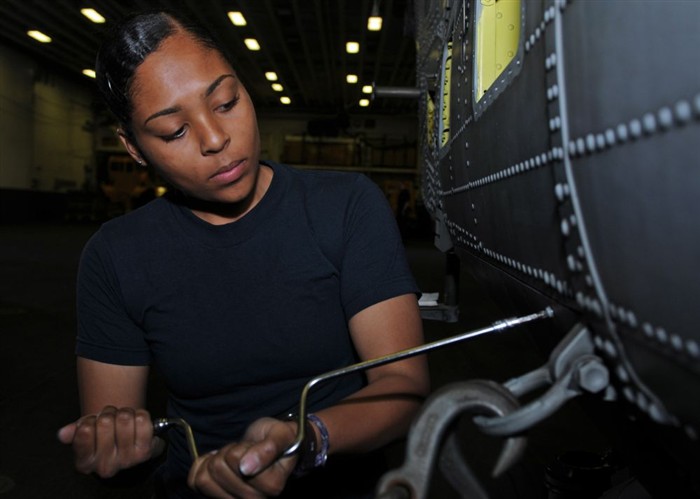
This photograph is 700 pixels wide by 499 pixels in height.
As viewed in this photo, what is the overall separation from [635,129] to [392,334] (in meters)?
0.82

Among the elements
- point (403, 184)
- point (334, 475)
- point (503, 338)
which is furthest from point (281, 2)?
point (334, 475)

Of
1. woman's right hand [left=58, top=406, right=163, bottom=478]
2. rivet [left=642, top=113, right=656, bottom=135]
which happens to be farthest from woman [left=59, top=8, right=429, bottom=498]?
rivet [left=642, top=113, right=656, bottom=135]

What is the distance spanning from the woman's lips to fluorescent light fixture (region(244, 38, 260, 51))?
41.4ft

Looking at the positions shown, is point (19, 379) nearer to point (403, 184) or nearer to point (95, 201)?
point (403, 184)

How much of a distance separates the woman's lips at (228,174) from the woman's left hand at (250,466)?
0.60 meters

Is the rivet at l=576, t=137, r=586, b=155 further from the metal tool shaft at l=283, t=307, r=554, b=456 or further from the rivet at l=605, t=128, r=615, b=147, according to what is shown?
the metal tool shaft at l=283, t=307, r=554, b=456

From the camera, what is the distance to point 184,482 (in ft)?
4.99

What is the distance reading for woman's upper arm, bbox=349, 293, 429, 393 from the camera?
52.2 inches

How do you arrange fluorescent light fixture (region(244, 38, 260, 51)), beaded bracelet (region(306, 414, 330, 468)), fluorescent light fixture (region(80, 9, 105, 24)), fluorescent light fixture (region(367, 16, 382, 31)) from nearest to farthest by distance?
beaded bracelet (region(306, 414, 330, 468)) → fluorescent light fixture (region(80, 9, 105, 24)) → fluorescent light fixture (region(367, 16, 382, 31)) → fluorescent light fixture (region(244, 38, 260, 51))

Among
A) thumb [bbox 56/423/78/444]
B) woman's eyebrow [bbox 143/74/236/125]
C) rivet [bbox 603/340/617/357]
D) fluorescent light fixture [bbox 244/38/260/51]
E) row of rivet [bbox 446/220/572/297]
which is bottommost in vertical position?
thumb [bbox 56/423/78/444]

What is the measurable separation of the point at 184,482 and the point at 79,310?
49 centimetres

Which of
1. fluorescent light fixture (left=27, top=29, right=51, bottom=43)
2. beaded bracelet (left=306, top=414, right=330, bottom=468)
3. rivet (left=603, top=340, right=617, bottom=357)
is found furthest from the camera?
fluorescent light fixture (left=27, top=29, right=51, bottom=43)

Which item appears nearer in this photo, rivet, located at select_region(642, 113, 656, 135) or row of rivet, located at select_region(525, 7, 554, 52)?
rivet, located at select_region(642, 113, 656, 135)

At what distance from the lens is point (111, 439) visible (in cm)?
92
